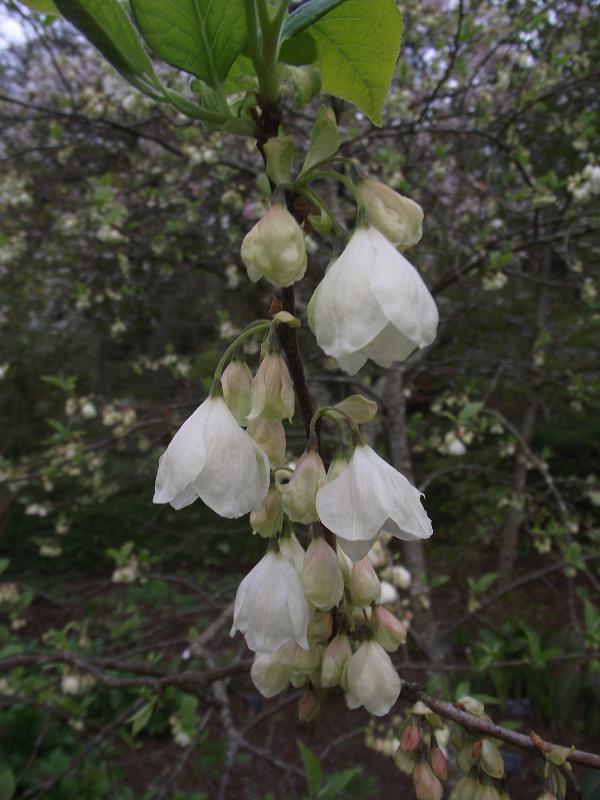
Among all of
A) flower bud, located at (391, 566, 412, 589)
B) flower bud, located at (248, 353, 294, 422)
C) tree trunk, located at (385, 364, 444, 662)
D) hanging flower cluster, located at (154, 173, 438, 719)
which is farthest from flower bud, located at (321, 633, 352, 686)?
tree trunk, located at (385, 364, 444, 662)

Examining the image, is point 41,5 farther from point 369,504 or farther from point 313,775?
point 313,775

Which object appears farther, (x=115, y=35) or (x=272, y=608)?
(x=272, y=608)

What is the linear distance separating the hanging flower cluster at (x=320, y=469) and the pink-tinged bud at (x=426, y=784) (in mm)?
131

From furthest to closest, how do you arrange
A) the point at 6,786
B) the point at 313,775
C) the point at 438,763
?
the point at 6,786, the point at 313,775, the point at 438,763

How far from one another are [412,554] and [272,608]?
2397 mm

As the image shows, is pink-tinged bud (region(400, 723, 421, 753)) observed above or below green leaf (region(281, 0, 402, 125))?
below

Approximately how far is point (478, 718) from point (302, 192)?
68 centimetres

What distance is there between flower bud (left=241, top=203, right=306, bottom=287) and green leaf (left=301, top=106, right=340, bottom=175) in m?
0.08

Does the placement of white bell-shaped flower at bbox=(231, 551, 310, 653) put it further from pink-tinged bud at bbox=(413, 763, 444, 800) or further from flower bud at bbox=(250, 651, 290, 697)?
pink-tinged bud at bbox=(413, 763, 444, 800)

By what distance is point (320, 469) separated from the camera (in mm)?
635

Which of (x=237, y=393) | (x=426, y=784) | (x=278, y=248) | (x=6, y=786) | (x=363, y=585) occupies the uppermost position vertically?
(x=278, y=248)

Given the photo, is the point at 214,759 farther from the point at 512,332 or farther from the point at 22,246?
the point at 512,332

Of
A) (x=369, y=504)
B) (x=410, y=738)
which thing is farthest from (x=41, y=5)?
(x=410, y=738)

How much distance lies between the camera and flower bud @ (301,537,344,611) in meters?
0.62
